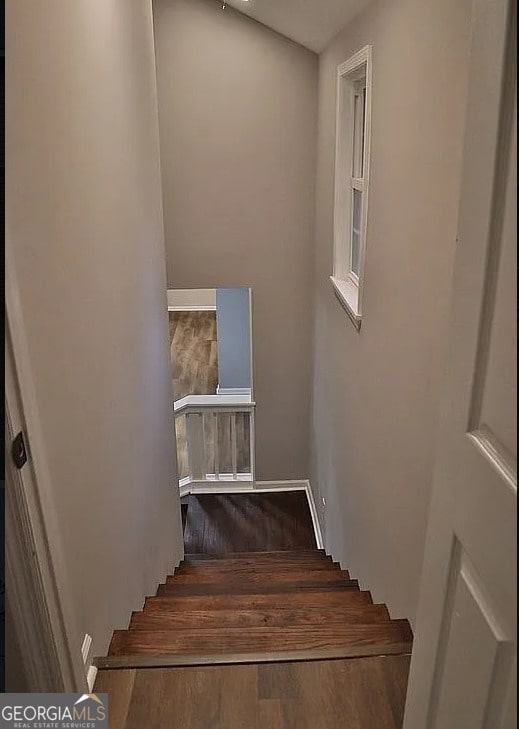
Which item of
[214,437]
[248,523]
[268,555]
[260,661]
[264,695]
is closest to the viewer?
[264,695]

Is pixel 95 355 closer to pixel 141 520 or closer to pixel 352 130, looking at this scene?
pixel 141 520

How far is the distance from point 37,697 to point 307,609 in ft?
3.93

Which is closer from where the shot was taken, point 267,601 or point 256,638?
point 256,638

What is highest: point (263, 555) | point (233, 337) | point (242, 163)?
point (242, 163)

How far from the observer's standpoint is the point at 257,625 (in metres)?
2.20

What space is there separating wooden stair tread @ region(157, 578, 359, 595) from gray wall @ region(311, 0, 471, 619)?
14 centimetres

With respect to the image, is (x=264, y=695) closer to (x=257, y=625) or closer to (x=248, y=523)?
(x=257, y=625)

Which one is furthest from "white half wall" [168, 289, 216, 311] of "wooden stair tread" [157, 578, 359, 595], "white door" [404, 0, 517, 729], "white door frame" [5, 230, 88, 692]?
"white door" [404, 0, 517, 729]

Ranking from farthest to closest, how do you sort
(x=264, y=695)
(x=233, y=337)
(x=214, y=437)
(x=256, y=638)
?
1. (x=233, y=337)
2. (x=214, y=437)
3. (x=256, y=638)
4. (x=264, y=695)

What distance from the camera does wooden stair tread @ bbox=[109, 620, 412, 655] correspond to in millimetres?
2023

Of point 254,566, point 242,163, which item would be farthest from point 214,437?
point 242,163

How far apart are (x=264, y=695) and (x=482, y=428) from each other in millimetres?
1220

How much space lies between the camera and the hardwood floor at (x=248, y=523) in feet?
15.5

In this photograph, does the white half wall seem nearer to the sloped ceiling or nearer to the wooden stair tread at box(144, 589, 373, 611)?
the sloped ceiling
